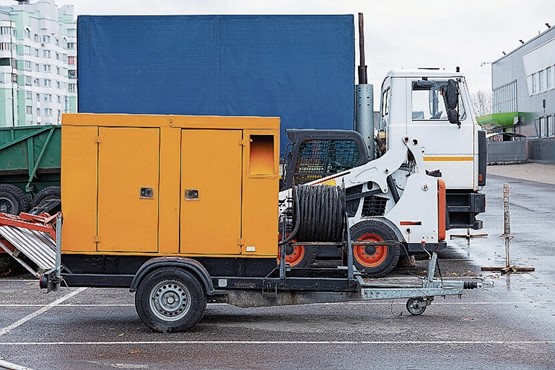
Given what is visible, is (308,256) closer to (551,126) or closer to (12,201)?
(12,201)

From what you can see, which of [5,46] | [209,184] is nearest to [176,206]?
[209,184]

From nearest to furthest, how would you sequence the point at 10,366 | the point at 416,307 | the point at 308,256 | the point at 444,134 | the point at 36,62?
1. the point at 10,366
2. the point at 416,307
3. the point at 308,256
4. the point at 444,134
5. the point at 36,62

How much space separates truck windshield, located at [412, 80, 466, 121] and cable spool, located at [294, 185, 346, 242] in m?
5.48

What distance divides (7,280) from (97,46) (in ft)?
16.4

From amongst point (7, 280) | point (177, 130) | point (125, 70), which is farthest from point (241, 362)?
point (125, 70)

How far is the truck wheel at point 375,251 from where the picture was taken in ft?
50.0

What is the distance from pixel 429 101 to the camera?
16.2 meters

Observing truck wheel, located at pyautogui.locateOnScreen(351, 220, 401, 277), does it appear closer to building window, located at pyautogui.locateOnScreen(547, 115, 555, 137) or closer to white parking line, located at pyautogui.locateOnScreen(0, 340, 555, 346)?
white parking line, located at pyautogui.locateOnScreen(0, 340, 555, 346)

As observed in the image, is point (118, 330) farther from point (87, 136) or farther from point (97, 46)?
point (97, 46)

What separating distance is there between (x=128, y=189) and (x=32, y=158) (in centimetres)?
1035

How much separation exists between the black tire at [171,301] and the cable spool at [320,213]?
1473 mm

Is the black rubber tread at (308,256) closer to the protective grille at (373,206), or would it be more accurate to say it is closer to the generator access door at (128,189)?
the protective grille at (373,206)

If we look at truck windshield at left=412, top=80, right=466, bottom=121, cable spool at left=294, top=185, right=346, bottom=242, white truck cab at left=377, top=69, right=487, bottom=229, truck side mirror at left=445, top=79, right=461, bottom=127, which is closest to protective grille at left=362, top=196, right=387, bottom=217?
white truck cab at left=377, top=69, right=487, bottom=229

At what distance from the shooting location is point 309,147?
1598 cm
